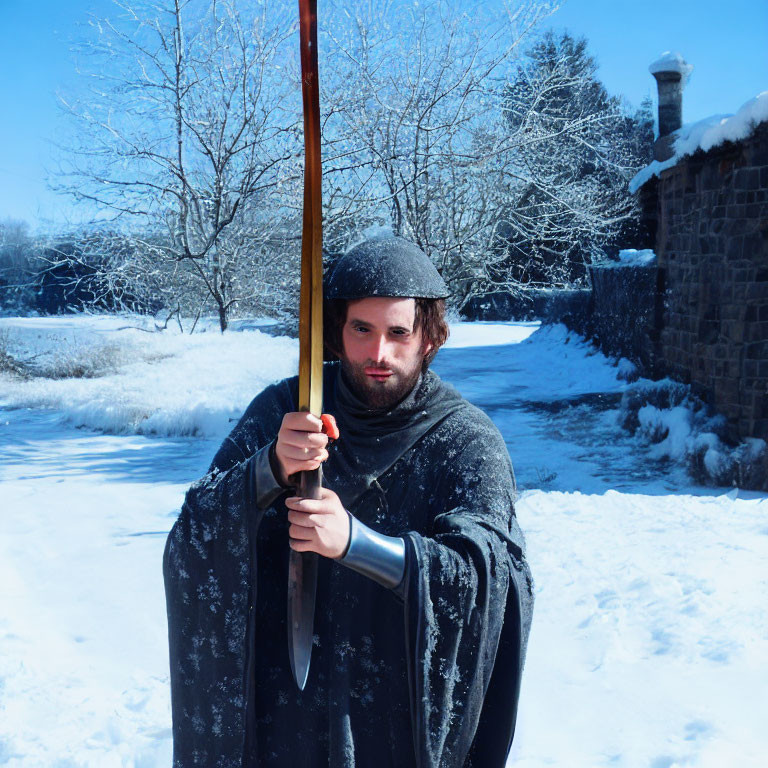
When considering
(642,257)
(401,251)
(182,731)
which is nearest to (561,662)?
(182,731)

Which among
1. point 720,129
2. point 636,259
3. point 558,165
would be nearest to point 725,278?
point 720,129

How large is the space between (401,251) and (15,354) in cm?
1377

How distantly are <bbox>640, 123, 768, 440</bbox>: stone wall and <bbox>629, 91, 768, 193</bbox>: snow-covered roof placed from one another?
8 cm

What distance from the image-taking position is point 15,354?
45.4 feet

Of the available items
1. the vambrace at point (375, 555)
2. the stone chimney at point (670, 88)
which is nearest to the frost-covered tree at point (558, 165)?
the stone chimney at point (670, 88)

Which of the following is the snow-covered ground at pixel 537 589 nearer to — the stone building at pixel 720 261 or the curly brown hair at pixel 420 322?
the stone building at pixel 720 261

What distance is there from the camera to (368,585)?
1568 millimetres

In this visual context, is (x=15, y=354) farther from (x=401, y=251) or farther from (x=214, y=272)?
(x=401, y=251)

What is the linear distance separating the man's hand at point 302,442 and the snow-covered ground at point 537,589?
1969mm

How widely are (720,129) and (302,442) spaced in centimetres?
692

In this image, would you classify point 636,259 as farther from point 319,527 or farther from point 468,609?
point 319,527

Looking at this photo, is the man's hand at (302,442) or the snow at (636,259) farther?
the snow at (636,259)

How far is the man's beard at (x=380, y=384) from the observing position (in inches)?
60.7

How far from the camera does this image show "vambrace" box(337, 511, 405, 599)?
1.30 meters
